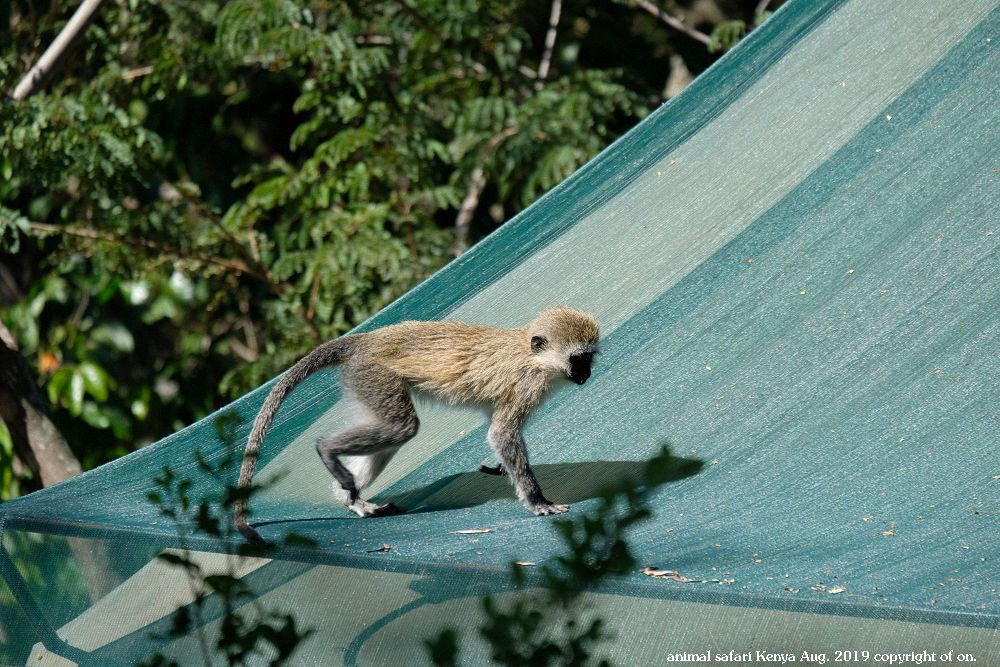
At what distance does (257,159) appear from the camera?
662 cm

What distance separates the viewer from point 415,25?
18.4 feet

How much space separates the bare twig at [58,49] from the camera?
4.20m

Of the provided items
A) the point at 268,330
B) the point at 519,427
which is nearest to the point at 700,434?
the point at 519,427

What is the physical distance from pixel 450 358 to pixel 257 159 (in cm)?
379

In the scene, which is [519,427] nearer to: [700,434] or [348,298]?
[700,434]

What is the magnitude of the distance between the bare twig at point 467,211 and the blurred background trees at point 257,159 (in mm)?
20

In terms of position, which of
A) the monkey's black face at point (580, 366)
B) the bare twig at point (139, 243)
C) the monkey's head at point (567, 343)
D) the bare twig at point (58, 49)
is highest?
the bare twig at point (58, 49)

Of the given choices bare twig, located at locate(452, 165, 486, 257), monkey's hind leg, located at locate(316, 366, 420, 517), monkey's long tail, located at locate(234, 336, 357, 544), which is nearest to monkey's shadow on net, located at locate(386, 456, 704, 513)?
monkey's hind leg, located at locate(316, 366, 420, 517)

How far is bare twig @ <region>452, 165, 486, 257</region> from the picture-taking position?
5.71 meters

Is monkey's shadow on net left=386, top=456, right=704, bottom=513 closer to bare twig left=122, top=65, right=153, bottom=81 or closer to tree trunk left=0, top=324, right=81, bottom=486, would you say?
tree trunk left=0, top=324, right=81, bottom=486

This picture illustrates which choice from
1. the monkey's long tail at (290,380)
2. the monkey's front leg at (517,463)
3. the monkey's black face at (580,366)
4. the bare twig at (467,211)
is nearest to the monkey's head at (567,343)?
the monkey's black face at (580,366)

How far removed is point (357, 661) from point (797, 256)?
1792 millimetres

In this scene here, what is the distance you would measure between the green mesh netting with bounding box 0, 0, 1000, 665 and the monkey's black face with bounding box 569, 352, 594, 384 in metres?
0.17

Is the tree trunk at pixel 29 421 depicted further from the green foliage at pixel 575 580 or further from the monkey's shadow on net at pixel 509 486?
the green foliage at pixel 575 580
